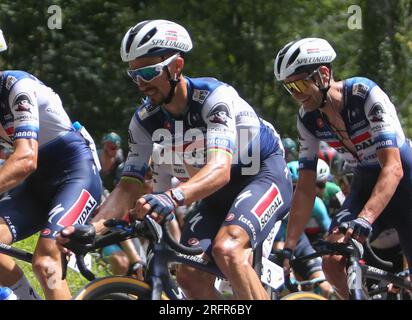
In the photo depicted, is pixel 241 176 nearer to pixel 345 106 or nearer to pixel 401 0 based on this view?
pixel 345 106

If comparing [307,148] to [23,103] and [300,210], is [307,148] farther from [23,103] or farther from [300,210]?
[23,103]

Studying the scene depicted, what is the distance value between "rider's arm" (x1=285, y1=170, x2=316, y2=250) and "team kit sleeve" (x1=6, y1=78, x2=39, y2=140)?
1.91 meters

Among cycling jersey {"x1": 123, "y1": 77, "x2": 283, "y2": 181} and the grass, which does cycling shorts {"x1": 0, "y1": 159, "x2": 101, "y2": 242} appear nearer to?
cycling jersey {"x1": 123, "y1": 77, "x2": 283, "y2": 181}

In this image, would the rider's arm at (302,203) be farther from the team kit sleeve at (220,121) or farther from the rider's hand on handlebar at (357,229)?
the team kit sleeve at (220,121)

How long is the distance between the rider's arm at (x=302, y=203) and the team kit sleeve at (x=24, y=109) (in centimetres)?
191

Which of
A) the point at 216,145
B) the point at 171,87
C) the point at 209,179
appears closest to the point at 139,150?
the point at 171,87

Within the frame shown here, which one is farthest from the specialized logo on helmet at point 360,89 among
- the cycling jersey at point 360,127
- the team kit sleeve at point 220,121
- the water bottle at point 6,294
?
the water bottle at point 6,294

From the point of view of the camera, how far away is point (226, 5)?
55.1 ft

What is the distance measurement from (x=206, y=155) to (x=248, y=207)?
1.51 ft

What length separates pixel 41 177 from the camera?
23.6 ft

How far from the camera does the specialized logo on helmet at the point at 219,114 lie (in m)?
6.54

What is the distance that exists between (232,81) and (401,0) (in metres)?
3.04

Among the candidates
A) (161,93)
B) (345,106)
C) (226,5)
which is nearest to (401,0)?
(226,5)

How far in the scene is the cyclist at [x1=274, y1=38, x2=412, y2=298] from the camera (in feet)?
23.6
